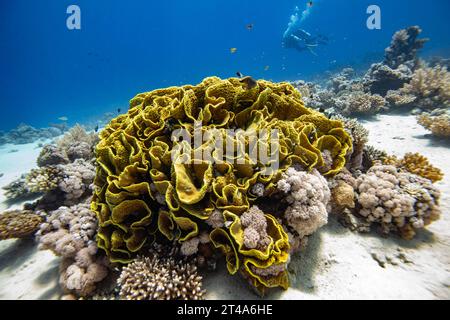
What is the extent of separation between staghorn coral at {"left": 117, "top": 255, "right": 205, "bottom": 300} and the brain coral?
29 centimetres

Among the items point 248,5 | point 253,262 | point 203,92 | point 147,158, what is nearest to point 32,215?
point 147,158

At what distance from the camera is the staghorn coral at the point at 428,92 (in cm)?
982

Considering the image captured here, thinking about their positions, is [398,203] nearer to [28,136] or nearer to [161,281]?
[161,281]

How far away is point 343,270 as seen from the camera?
3.24m

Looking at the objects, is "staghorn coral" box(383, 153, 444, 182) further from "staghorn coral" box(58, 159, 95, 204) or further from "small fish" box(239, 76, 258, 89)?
"staghorn coral" box(58, 159, 95, 204)

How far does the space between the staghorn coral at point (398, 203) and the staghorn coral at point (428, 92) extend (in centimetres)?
808

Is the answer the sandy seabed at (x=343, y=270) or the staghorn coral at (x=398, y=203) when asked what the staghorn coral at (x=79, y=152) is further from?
the staghorn coral at (x=398, y=203)

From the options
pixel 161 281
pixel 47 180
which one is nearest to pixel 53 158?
pixel 47 180

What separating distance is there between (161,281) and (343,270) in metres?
2.55

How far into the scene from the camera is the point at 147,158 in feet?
11.4

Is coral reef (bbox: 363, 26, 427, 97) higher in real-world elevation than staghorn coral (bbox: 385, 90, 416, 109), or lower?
higher

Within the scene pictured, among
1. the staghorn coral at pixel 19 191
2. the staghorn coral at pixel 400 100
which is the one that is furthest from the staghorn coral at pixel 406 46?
the staghorn coral at pixel 19 191

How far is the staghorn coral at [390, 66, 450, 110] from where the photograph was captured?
387 inches

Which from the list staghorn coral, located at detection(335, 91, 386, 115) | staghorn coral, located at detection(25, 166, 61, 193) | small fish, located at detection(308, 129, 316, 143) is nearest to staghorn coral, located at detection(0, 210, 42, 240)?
staghorn coral, located at detection(25, 166, 61, 193)
